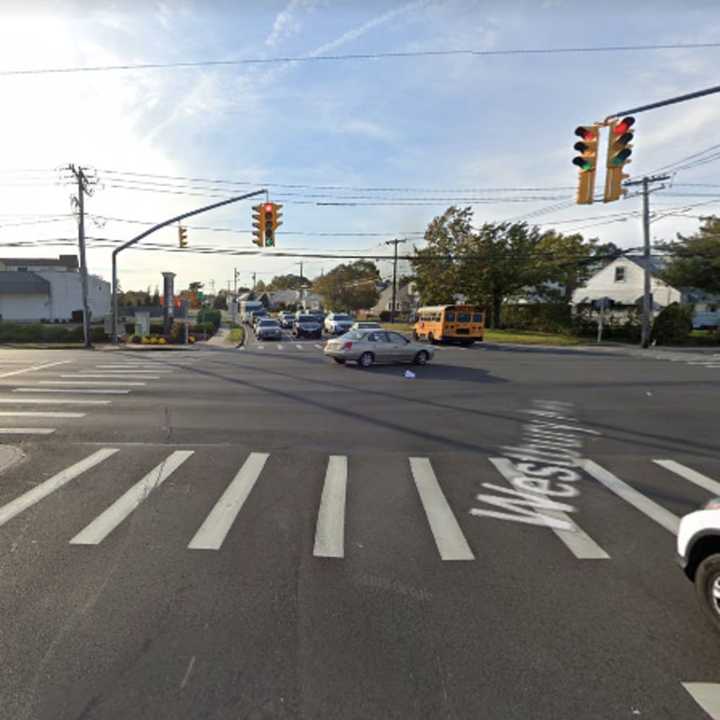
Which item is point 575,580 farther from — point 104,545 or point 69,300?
point 69,300

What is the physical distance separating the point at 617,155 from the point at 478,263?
2955 cm

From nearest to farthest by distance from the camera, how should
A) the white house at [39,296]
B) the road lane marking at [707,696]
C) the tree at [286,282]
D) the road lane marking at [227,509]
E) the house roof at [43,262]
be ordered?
the road lane marking at [707,696] → the road lane marking at [227,509] → the white house at [39,296] → the house roof at [43,262] → the tree at [286,282]

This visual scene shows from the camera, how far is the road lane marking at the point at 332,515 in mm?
4082

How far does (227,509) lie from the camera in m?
4.88

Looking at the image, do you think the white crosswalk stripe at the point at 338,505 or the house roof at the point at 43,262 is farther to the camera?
the house roof at the point at 43,262

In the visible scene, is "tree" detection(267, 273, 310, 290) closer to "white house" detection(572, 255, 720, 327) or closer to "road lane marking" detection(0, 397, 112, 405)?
"white house" detection(572, 255, 720, 327)

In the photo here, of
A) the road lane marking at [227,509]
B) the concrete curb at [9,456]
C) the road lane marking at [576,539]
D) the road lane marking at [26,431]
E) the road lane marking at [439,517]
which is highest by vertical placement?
the road lane marking at [576,539]

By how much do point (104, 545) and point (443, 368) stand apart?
47.4 ft

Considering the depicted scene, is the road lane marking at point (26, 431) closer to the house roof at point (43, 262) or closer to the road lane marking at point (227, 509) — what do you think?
the road lane marking at point (227, 509)

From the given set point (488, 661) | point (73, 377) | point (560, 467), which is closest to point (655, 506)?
point (560, 467)

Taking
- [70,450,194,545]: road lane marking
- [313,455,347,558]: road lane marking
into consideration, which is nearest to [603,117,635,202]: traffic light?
[313,455,347,558]: road lane marking

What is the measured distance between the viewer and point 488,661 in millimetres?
2721

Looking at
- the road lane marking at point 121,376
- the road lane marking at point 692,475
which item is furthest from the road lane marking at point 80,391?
the road lane marking at point 692,475

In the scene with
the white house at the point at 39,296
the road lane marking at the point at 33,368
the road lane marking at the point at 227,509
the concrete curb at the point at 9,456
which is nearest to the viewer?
the road lane marking at the point at 227,509
